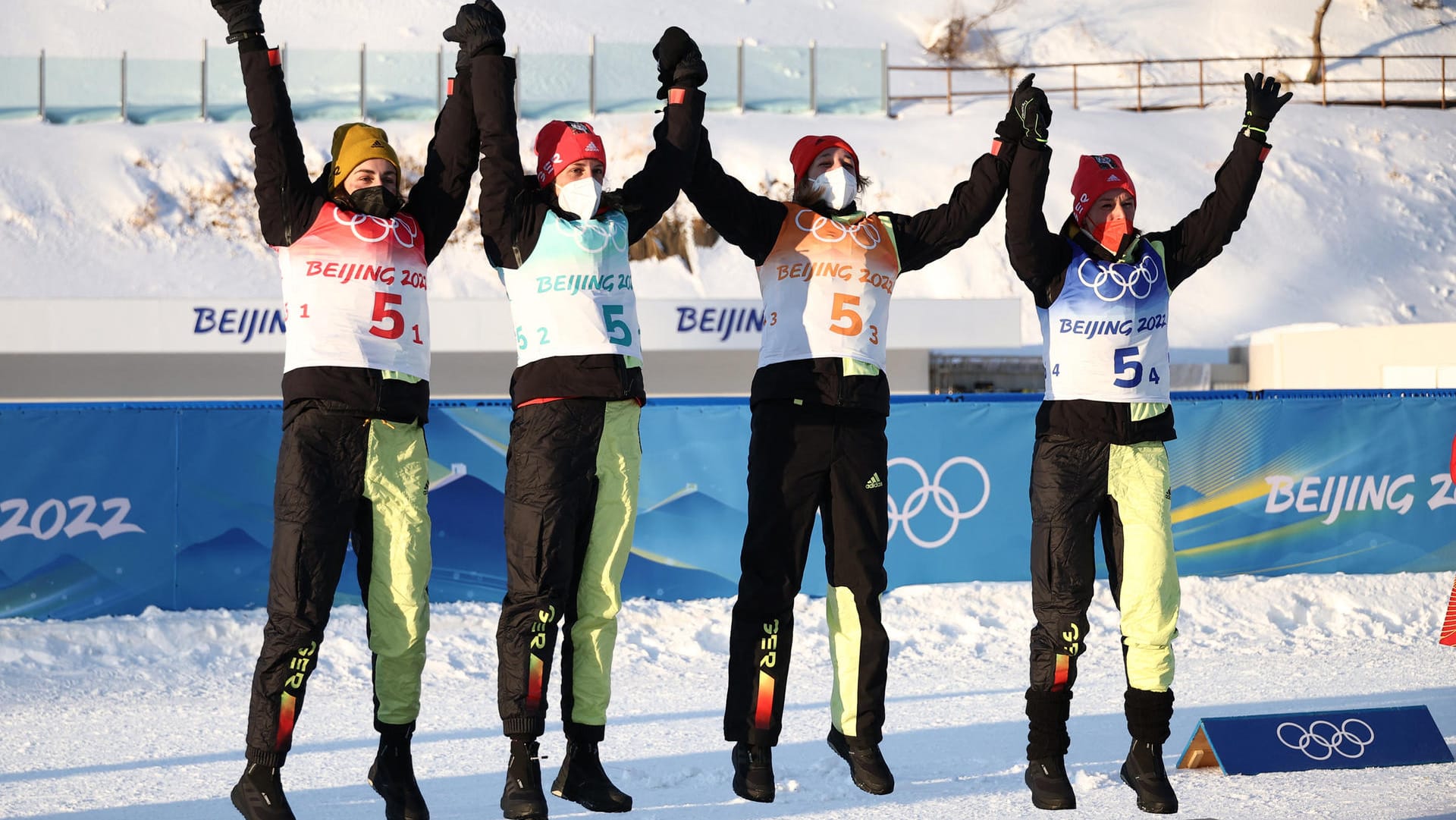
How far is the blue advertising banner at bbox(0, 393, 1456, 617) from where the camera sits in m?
8.69

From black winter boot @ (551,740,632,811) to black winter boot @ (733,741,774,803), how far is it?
0.47 m

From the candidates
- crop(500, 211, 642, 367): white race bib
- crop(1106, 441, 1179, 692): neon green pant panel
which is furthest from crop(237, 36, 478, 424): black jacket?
crop(1106, 441, 1179, 692): neon green pant panel

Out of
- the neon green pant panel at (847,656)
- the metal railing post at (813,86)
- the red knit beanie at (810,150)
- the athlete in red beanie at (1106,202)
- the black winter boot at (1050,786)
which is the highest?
the metal railing post at (813,86)

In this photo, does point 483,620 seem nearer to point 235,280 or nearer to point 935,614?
point 935,614

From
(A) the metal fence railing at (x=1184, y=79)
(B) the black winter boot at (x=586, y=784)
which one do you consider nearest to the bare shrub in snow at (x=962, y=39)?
(A) the metal fence railing at (x=1184, y=79)

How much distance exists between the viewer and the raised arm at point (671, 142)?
200 inches

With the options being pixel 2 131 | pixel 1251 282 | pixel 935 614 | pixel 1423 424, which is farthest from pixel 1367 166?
pixel 2 131

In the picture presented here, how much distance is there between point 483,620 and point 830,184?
484 cm

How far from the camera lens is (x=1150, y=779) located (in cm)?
506

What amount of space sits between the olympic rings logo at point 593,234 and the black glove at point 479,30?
26.2 inches

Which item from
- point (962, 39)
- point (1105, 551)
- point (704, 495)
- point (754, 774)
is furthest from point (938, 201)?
point (754, 774)

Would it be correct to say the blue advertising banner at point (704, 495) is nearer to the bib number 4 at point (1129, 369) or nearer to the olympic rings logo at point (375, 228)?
the bib number 4 at point (1129, 369)

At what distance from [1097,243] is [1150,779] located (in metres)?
2.10

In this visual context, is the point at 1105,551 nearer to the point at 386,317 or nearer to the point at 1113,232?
the point at 1113,232
